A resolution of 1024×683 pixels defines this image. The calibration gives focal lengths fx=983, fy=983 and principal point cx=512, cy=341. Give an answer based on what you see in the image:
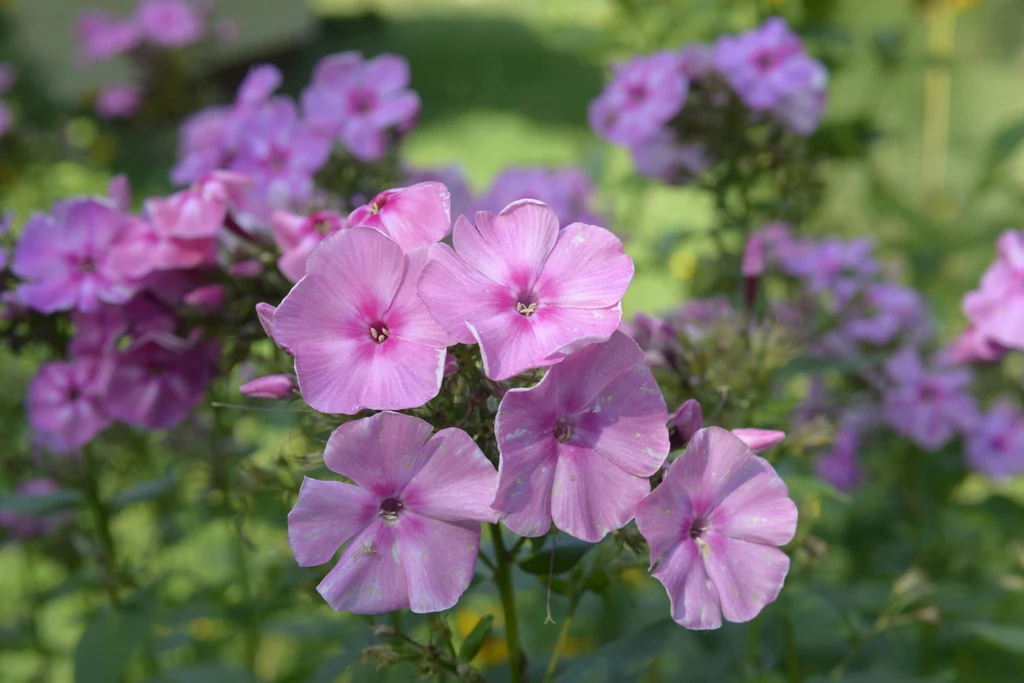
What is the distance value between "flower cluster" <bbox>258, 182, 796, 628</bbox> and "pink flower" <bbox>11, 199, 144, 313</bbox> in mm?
553

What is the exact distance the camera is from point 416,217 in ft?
3.20

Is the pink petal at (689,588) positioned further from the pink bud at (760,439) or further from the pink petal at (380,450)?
the pink petal at (380,450)

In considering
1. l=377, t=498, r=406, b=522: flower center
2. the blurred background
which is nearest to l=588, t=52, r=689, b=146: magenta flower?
the blurred background

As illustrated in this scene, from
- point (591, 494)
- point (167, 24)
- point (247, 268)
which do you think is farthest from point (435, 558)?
point (167, 24)

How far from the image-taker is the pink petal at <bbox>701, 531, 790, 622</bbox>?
2.96 ft

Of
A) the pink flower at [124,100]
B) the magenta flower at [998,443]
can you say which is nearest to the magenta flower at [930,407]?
the magenta flower at [998,443]

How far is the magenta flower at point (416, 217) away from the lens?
963 millimetres

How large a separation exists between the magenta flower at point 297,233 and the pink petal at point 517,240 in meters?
0.28

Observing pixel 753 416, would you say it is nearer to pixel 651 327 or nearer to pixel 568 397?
pixel 651 327

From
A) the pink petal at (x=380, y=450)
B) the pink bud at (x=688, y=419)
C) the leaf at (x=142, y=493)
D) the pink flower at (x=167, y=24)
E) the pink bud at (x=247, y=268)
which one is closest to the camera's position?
the pink petal at (x=380, y=450)

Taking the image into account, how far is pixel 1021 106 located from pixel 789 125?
4414 mm

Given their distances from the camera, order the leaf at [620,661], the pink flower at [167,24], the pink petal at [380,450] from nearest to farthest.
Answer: the pink petal at [380,450], the leaf at [620,661], the pink flower at [167,24]

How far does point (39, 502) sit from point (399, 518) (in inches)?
36.5

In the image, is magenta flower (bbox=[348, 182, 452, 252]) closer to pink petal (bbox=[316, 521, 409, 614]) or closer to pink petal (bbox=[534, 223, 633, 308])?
pink petal (bbox=[534, 223, 633, 308])
